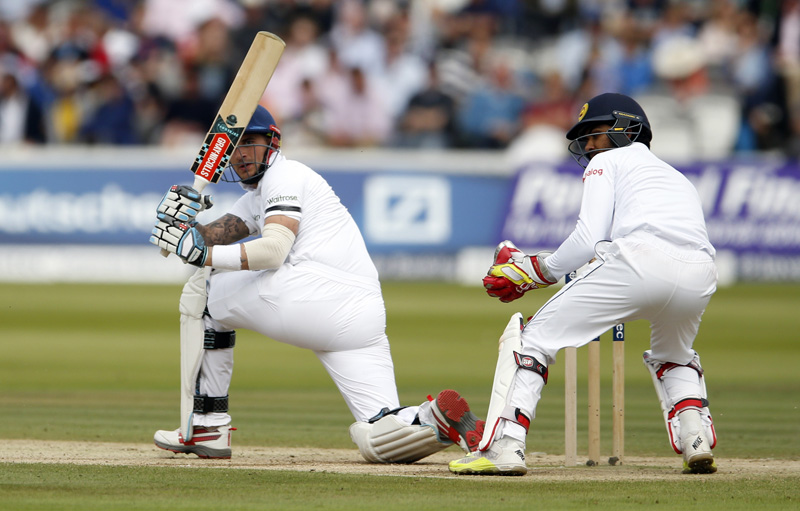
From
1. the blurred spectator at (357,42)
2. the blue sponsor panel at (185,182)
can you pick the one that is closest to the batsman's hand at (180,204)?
the blue sponsor panel at (185,182)

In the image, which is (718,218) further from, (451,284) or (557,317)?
(557,317)

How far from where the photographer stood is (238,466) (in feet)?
18.1

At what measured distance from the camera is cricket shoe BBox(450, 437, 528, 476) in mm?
5188

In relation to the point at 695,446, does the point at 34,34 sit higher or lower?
higher

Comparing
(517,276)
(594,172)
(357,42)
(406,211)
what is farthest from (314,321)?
(357,42)

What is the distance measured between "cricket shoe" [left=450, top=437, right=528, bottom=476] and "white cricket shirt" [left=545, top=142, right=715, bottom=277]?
77 cm

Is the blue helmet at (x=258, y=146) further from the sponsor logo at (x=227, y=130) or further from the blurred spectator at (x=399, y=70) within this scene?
the blurred spectator at (x=399, y=70)

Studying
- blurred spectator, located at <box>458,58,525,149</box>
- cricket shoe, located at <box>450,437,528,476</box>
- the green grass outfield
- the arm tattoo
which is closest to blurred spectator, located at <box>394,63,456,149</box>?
blurred spectator, located at <box>458,58,525,149</box>

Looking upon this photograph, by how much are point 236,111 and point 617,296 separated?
2.07 meters

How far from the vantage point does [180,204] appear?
5660 millimetres

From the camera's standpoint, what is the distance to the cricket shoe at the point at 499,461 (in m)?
5.19

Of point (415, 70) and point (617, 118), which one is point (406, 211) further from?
point (617, 118)

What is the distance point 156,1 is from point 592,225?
47.8 feet

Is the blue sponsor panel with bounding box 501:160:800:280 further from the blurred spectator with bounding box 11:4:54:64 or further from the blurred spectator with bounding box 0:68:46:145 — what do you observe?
the blurred spectator with bounding box 11:4:54:64
